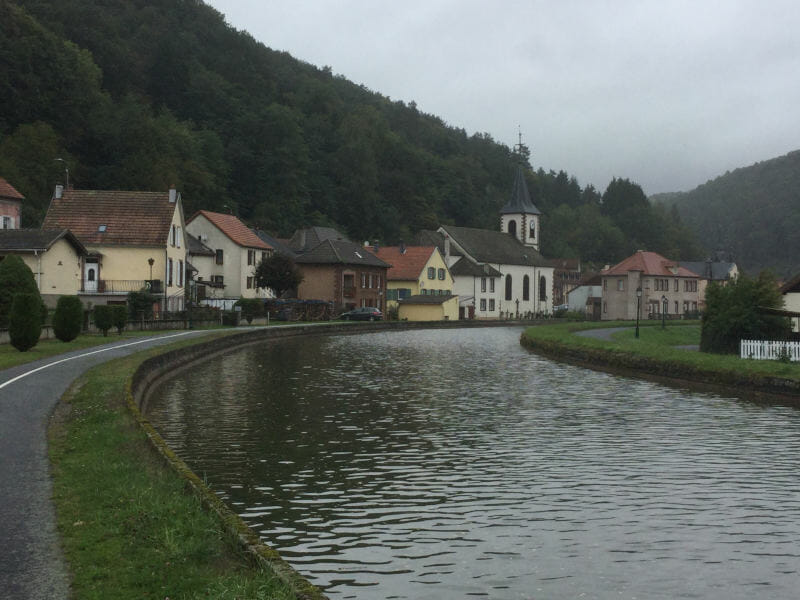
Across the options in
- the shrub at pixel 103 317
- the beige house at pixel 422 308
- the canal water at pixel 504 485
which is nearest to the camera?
the canal water at pixel 504 485

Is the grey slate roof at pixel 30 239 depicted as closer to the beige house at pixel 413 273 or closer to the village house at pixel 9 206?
the village house at pixel 9 206

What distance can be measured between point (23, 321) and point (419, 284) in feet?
241

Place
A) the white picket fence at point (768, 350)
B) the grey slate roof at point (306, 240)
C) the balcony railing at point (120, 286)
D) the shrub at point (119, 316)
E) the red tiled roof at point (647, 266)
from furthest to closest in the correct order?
the red tiled roof at point (647, 266)
the grey slate roof at point (306, 240)
the balcony railing at point (120, 286)
the shrub at point (119, 316)
the white picket fence at point (768, 350)

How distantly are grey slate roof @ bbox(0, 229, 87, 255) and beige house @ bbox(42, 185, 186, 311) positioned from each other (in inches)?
202

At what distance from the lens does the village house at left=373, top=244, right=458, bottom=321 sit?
100938mm

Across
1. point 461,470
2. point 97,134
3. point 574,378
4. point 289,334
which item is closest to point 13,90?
point 97,134

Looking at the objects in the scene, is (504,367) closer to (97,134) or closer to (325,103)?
(97,134)

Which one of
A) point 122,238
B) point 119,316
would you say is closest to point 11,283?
point 119,316

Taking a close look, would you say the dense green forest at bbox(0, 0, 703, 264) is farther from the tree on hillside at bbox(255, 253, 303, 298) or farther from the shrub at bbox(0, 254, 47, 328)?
the shrub at bbox(0, 254, 47, 328)

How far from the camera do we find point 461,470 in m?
15.7

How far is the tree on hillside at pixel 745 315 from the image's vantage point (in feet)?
132

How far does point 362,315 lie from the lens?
286 ft

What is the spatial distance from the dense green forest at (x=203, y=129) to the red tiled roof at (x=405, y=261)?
2065 centimetres

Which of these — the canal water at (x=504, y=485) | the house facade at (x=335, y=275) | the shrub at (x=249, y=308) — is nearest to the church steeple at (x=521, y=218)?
the house facade at (x=335, y=275)
